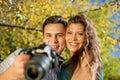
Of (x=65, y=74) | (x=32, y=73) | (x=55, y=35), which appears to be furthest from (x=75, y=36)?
(x=32, y=73)

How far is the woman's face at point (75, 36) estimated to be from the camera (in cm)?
364

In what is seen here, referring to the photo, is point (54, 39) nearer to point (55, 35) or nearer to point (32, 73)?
point (55, 35)

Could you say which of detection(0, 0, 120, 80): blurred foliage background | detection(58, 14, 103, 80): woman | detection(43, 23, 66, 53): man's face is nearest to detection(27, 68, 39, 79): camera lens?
detection(58, 14, 103, 80): woman

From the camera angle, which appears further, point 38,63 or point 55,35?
point 55,35

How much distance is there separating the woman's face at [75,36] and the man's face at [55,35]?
0.14 meters

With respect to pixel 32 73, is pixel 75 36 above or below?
above

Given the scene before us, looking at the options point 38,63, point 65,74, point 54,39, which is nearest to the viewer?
point 38,63

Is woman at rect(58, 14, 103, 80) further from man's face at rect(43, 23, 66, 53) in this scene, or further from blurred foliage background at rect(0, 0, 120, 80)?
blurred foliage background at rect(0, 0, 120, 80)

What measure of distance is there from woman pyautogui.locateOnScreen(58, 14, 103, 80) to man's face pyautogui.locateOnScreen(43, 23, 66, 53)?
129 mm

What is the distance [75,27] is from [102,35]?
453cm

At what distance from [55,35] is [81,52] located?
38 centimetres

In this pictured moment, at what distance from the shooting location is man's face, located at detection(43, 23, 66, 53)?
12.5 feet

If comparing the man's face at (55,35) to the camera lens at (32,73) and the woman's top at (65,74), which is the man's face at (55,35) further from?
the camera lens at (32,73)

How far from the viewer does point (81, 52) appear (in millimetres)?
3684
